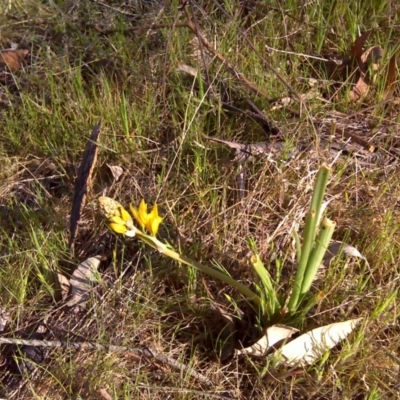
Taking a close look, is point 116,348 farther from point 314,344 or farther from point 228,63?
point 228,63

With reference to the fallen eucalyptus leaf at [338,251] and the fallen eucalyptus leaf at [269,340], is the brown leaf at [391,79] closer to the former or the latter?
the fallen eucalyptus leaf at [338,251]

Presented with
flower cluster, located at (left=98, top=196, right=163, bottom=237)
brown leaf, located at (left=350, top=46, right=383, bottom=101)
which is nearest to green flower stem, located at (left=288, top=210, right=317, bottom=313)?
flower cluster, located at (left=98, top=196, right=163, bottom=237)

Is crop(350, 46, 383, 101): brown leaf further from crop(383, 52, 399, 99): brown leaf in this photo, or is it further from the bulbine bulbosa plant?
the bulbine bulbosa plant

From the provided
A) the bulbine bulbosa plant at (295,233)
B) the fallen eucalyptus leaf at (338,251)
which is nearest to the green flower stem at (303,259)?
the bulbine bulbosa plant at (295,233)

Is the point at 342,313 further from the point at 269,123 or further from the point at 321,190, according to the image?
the point at 269,123

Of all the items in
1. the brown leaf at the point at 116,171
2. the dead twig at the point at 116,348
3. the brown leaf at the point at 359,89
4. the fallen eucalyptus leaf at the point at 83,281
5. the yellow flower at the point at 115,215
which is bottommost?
the dead twig at the point at 116,348

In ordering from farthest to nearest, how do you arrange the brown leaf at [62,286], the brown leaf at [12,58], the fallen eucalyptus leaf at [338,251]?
the brown leaf at [12,58] < the brown leaf at [62,286] < the fallen eucalyptus leaf at [338,251]

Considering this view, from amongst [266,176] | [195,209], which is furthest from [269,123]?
[195,209]
